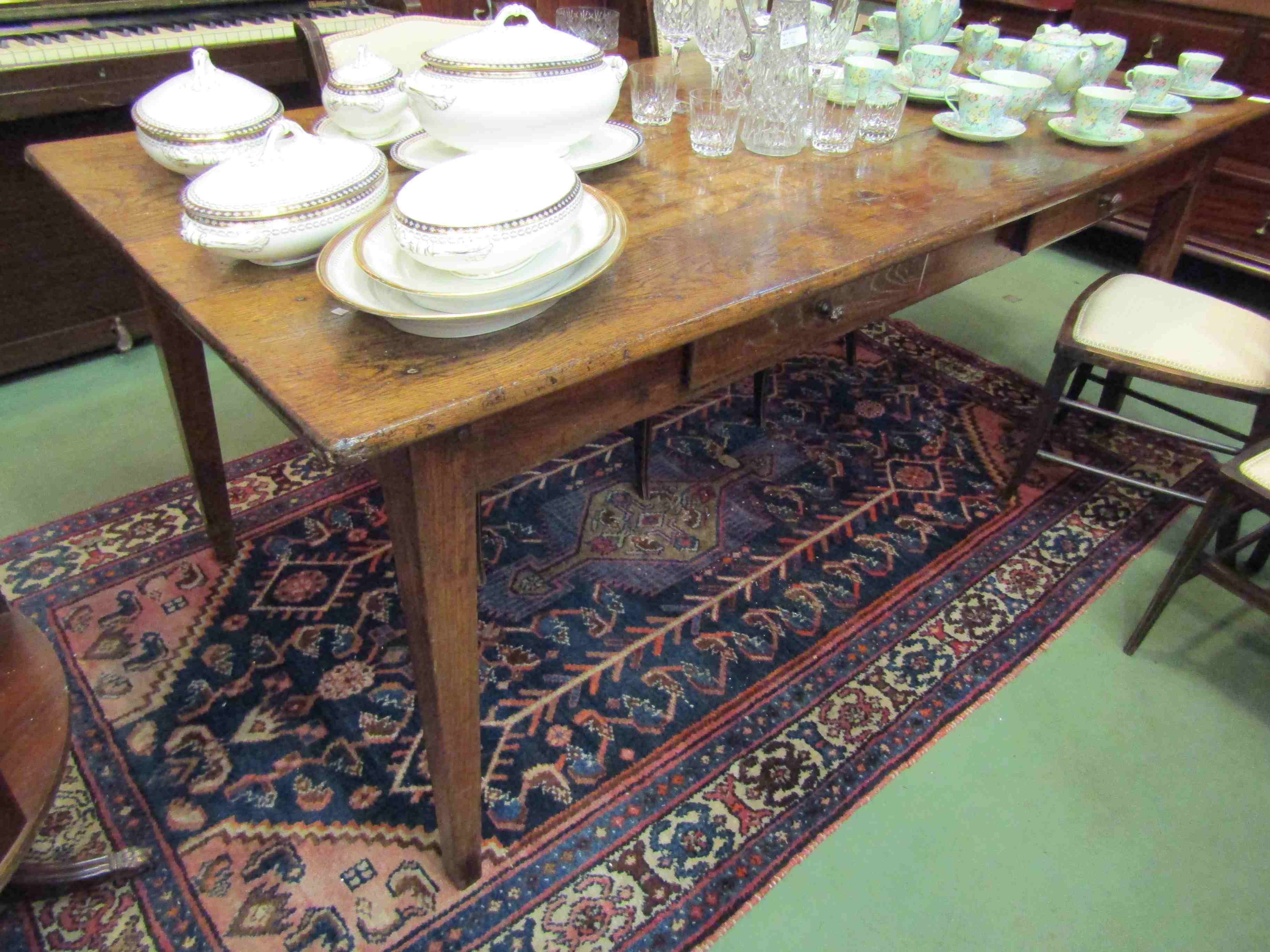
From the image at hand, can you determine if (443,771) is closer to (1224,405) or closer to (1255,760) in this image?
(1255,760)

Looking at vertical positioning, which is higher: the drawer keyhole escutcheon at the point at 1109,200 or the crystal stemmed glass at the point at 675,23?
the crystal stemmed glass at the point at 675,23

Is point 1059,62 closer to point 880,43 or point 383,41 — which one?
point 880,43

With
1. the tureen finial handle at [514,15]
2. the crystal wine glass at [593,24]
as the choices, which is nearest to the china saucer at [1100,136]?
the crystal wine glass at [593,24]

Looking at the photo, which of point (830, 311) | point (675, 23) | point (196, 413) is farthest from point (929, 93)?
point (196, 413)

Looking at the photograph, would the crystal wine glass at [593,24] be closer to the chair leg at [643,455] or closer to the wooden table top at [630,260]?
the wooden table top at [630,260]

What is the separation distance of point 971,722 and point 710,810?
1.68ft

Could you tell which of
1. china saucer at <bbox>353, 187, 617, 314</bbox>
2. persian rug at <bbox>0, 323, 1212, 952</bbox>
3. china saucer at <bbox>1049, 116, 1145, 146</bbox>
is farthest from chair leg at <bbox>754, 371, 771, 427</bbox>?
china saucer at <bbox>353, 187, 617, 314</bbox>

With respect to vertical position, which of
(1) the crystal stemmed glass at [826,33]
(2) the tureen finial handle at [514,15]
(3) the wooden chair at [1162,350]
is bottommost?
(3) the wooden chair at [1162,350]

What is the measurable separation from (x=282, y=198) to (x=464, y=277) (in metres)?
0.25

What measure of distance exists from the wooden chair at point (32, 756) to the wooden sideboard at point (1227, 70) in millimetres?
3008

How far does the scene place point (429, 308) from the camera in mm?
802

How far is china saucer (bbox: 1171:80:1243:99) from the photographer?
1.74 meters

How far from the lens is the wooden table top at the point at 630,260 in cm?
74

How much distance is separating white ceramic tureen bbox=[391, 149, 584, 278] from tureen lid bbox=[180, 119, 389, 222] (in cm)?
12
